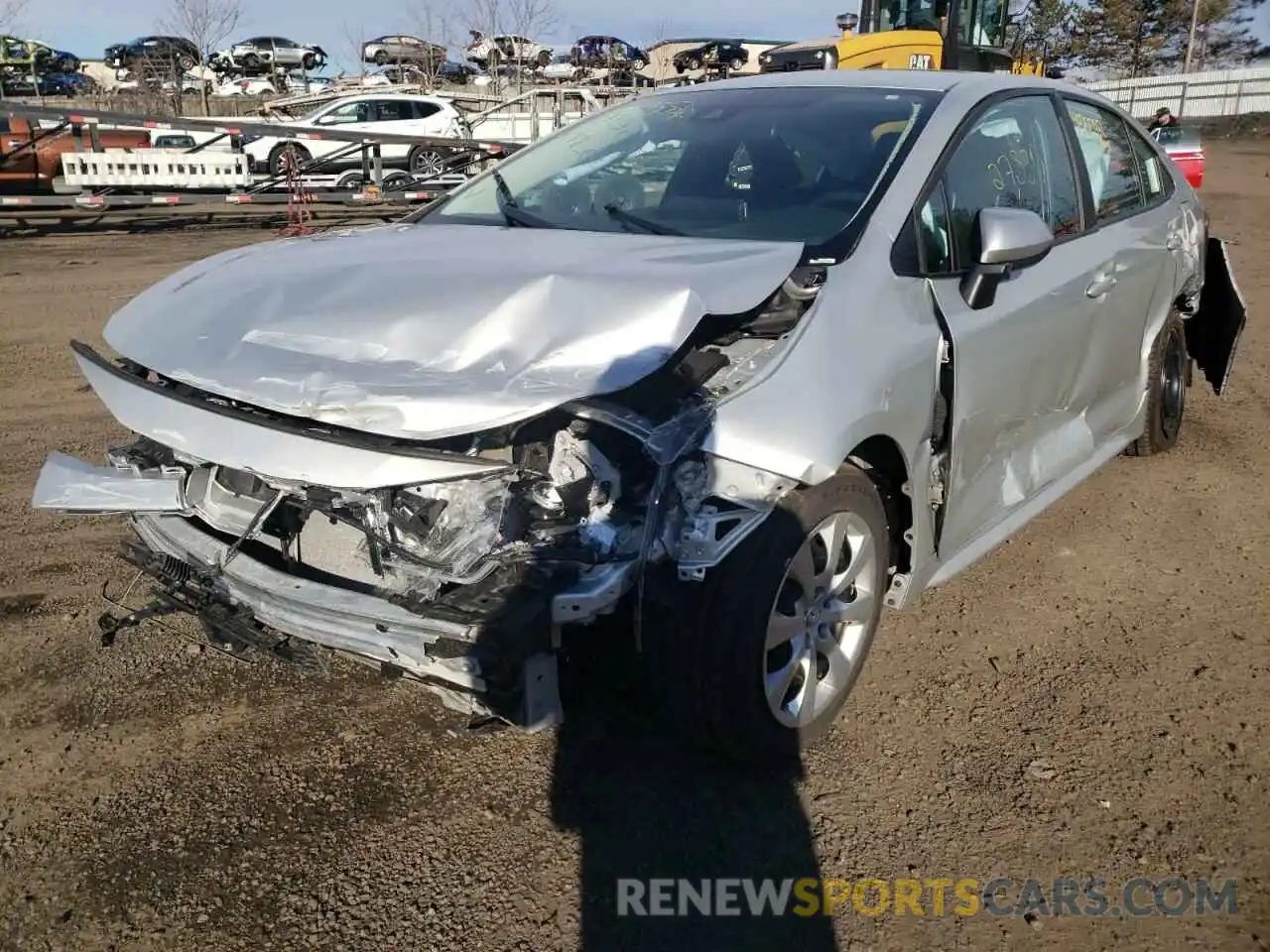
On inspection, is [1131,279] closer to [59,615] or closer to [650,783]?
[650,783]

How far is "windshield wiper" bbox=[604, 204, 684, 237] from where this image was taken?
10.8ft

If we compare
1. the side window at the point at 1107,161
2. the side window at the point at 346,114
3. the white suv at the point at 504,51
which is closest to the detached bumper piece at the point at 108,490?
the side window at the point at 1107,161

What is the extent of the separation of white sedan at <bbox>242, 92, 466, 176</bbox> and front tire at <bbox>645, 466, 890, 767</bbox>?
1725cm

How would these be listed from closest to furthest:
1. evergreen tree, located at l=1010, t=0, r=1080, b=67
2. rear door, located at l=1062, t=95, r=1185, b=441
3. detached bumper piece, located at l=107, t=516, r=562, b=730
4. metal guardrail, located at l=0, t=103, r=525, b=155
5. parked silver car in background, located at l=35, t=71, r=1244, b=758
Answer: detached bumper piece, located at l=107, t=516, r=562, b=730
parked silver car in background, located at l=35, t=71, r=1244, b=758
rear door, located at l=1062, t=95, r=1185, b=441
metal guardrail, located at l=0, t=103, r=525, b=155
evergreen tree, located at l=1010, t=0, r=1080, b=67

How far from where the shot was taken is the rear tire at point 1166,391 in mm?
4781

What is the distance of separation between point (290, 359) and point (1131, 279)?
132 inches

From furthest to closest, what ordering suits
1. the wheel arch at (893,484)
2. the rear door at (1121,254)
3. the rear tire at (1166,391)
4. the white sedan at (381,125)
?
the white sedan at (381,125), the rear tire at (1166,391), the rear door at (1121,254), the wheel arch at (893,484)

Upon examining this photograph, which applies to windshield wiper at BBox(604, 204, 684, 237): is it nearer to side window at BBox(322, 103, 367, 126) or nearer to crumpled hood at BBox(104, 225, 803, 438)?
crumpled hood at BBox(104, 225, 803, 438)

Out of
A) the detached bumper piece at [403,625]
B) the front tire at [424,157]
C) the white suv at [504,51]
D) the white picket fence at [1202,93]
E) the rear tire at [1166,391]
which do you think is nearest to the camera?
the detached bumper piece at [403,625]

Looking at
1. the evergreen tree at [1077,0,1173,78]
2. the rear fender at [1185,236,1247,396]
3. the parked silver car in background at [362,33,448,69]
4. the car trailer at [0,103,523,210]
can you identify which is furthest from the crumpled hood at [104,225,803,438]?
the evergreen tree at [1077,0,1173,78]

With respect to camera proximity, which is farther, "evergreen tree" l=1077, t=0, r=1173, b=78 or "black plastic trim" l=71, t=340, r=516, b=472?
"evergreen tree" l=1077, t=0, r=1173, b=78

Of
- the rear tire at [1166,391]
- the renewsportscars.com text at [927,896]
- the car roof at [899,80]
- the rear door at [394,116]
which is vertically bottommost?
the renewsportscars.com text at [927,896]

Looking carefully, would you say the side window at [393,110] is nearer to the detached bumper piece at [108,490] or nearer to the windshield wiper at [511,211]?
the windshield wiper at [511,211]

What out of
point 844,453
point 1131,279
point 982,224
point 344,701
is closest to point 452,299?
point 844,453
